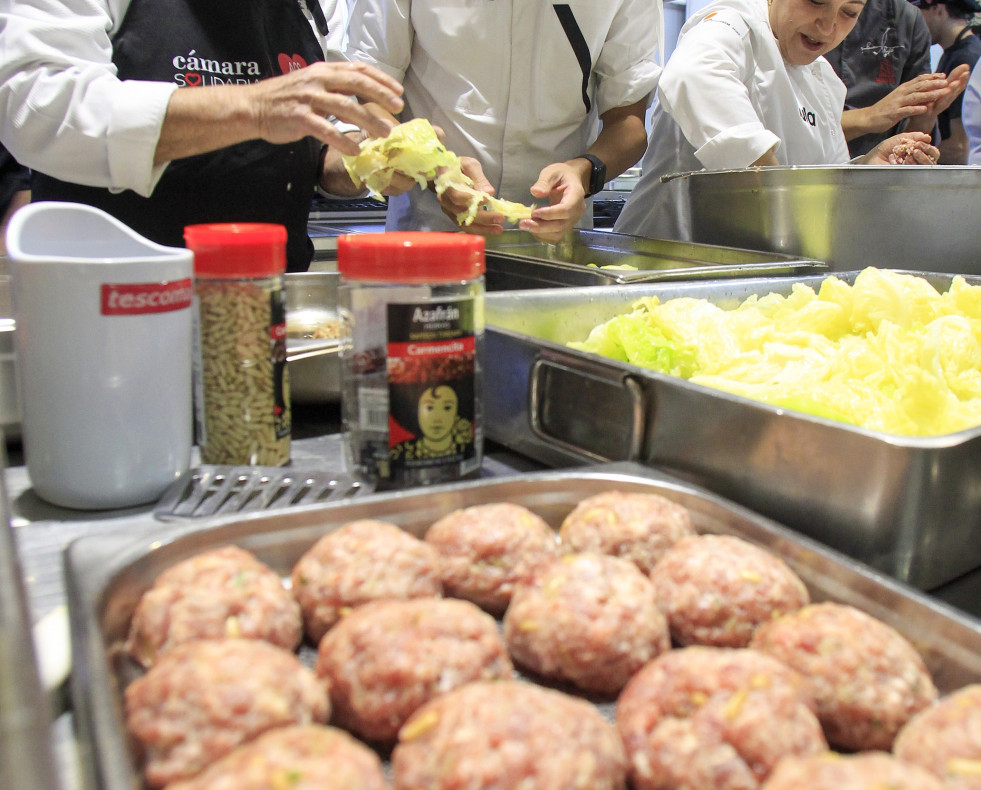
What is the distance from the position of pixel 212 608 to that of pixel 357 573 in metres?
0.12

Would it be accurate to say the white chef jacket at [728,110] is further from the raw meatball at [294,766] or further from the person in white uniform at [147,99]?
the raw meatball at [294,766]

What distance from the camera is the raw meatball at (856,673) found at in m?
0.61

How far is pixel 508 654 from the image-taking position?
72 cm

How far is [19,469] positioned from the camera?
105 cm

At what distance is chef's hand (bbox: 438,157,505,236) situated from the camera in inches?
86.7

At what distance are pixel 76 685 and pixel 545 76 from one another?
2.55m

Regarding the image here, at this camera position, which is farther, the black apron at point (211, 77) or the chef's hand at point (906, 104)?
the chef's hand at point (906, 104)

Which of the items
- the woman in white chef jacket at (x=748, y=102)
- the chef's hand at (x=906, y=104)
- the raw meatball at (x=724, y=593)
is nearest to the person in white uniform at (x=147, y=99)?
the raw meatball at (x=724, y=593)

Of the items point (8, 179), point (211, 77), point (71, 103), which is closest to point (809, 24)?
point (211, 77)

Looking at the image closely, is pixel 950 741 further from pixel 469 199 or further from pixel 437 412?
pixel 469 199

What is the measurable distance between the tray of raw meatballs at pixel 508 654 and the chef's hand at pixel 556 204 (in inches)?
62.6

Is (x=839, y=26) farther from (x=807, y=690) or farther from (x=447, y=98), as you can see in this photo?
(x=807, y=690)

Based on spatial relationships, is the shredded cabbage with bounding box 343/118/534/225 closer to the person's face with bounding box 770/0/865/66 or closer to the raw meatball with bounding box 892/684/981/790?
the raw meatball with bounding box 892/684/981/790

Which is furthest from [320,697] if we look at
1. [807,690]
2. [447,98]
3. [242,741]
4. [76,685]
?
[447,98]
